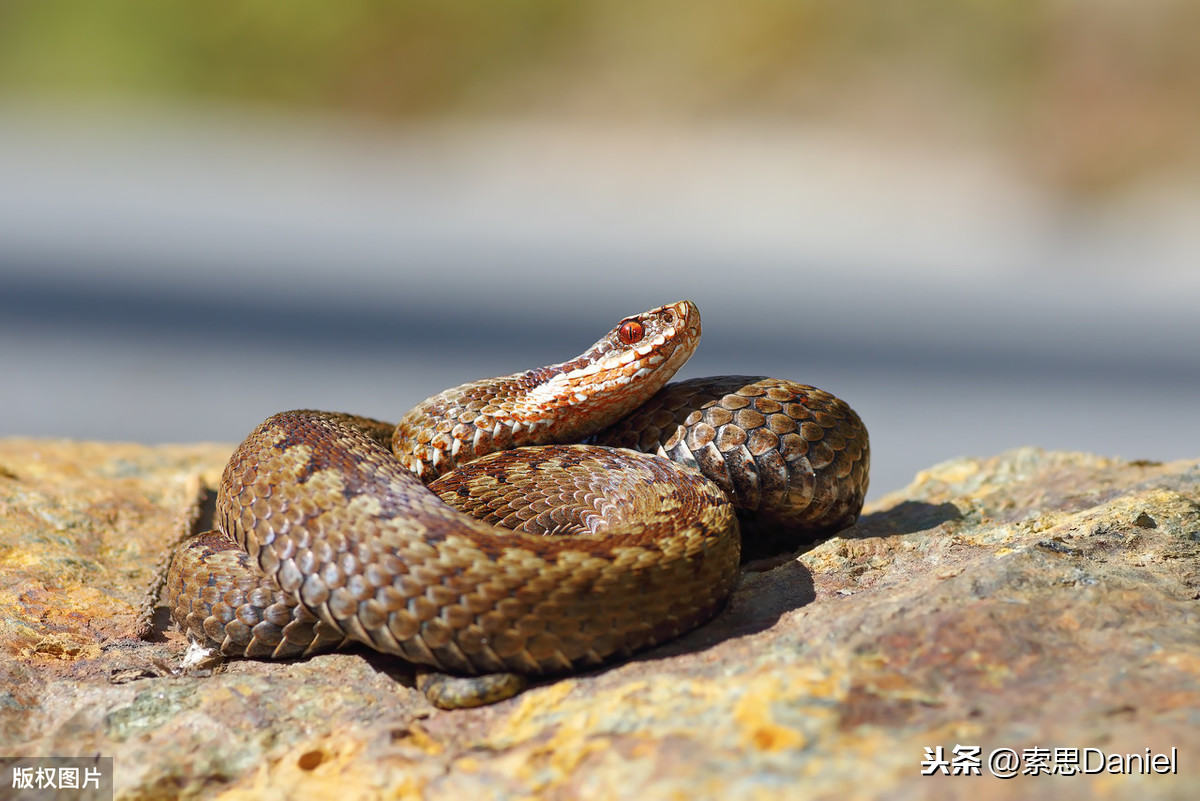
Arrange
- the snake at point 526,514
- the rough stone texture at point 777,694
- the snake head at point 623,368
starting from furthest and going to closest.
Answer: the snake head at point 623,368
the snake at point 526,514
the rough stone texture at point 777,694

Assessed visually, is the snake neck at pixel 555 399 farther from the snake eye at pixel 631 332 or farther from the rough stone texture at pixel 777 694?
the rough stone texture at pixel 777 694

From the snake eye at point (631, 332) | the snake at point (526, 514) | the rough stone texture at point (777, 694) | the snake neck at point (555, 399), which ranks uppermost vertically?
the snake eye at point (631, 332)

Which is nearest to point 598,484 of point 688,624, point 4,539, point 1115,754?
point 688,624

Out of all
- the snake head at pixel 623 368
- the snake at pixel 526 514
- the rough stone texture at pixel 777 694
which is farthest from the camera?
the snake head at pixel 623 368

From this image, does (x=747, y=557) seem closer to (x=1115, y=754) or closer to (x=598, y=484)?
(x=598, y=484)

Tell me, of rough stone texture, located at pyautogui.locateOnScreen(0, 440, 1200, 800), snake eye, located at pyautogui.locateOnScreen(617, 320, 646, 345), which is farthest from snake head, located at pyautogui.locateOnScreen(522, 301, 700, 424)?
rough stone texture, located at pyautogui.locateOnScreen(0, 440, 1200, 800)

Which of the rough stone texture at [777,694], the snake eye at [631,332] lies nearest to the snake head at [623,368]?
the snake eye at [631,332]

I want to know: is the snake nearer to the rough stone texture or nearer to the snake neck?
the snake neck

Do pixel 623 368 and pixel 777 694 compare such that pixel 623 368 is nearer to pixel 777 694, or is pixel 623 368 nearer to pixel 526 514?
pixel 526 514
